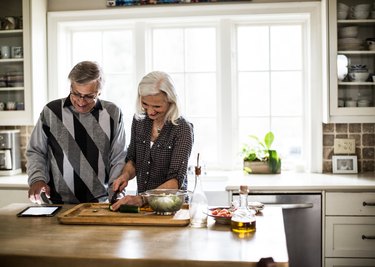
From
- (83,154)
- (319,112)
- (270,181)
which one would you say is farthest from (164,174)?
(319,112)

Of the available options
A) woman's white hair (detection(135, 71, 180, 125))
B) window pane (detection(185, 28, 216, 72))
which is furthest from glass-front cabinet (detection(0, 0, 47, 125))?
woman's white hair (detection(135, 71, 180, 125))

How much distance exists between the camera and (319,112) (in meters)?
3.99

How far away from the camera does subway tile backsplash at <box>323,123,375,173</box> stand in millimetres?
4078

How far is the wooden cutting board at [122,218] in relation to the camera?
82.0 inches

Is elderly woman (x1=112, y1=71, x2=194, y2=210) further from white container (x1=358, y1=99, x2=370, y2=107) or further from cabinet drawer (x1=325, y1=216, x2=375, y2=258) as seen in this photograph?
white container (x1=358, y1=99, x2=370, y2=107)

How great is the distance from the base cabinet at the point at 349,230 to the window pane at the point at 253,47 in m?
1.35

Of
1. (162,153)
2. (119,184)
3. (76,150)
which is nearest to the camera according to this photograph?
(119,184)

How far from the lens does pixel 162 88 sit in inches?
97.1

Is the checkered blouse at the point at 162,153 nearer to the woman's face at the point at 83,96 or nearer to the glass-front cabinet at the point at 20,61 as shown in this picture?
the woman's face at the point at 83,96

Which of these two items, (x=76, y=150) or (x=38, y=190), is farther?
(x=76, y=150)

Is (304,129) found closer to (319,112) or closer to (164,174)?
(319,112)

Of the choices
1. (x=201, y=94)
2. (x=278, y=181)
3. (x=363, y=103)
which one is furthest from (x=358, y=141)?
(x=201, y=94)

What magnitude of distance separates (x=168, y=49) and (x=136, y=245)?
2744mm

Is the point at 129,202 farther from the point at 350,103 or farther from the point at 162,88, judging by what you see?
the point at 350,103
